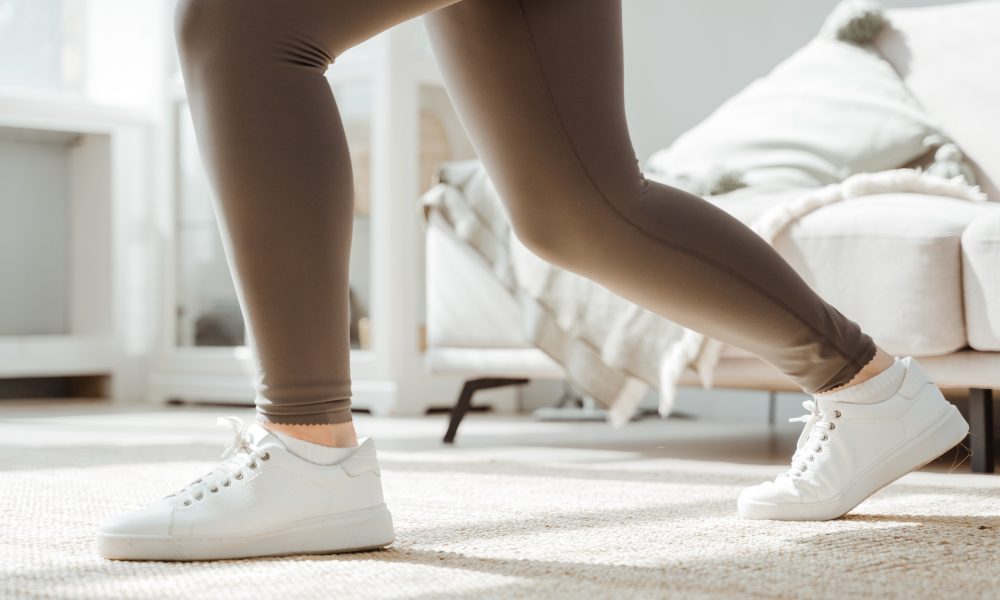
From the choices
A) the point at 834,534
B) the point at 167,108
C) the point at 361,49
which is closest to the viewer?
the point at 834,534

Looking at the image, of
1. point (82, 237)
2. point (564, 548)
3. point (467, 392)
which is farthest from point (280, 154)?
point (82, 237)

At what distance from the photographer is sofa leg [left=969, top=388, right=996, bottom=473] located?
1726 millimetres

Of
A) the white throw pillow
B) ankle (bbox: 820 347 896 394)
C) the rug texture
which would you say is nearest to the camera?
the rug texture

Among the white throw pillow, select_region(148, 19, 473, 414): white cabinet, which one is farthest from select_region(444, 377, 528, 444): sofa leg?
select_region(148, 19, 473, 414): white cabinet

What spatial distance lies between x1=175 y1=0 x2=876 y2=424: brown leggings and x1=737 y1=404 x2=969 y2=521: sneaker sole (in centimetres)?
9

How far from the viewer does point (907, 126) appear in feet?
7.30

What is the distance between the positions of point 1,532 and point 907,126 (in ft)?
5.62

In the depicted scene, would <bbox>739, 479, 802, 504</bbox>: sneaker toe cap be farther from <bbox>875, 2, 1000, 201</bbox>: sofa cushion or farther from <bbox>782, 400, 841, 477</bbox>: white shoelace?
<bbox>875, 2, 1000, 201</bbox>: sofa cushion

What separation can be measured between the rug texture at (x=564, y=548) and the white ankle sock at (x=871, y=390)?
116 millimetres

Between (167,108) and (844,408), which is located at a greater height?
(167,108)

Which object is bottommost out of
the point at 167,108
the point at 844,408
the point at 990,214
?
the point at 844,408

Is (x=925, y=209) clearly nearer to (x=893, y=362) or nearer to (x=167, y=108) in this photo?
(x=893, y=362)

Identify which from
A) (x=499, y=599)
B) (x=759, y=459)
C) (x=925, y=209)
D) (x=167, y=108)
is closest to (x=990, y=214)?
(x=925, y=209)

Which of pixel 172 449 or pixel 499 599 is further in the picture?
pixel 172 449
